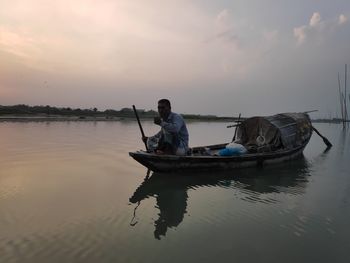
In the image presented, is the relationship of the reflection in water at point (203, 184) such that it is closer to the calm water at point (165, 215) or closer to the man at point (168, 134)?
the calm water at point (165, 215)

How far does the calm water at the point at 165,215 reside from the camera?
469cm

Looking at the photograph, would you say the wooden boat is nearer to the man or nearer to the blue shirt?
the man

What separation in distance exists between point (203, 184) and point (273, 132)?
256 inches

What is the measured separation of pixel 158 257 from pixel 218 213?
2401 mm

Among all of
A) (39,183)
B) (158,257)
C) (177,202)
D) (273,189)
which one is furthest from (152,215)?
(273,189)

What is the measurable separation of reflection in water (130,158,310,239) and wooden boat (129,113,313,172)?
0.30 meters

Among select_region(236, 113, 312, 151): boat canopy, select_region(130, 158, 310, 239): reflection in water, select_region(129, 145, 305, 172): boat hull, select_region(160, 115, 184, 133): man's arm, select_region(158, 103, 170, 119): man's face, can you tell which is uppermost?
select_region(158, 103, 170, 119): man's face

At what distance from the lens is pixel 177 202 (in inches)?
293

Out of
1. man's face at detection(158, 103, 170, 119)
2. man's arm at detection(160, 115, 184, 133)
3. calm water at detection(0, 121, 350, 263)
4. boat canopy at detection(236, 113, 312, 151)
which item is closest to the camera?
calm water at detection(0, 121, 350, 263)

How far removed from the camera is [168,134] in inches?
386

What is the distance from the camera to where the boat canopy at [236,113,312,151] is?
14555 mm

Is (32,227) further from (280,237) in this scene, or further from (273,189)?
(273,189)

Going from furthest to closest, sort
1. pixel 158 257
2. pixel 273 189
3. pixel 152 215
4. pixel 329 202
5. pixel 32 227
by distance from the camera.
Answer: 1. pixel 273 189
2. pixel 329 202
3. pixel 152 215
4. pixel 32 227
5. pixel 158 257

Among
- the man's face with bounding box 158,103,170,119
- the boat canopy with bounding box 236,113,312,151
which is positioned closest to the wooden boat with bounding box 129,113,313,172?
the boat canopy with bounding box 236,113,312,151
